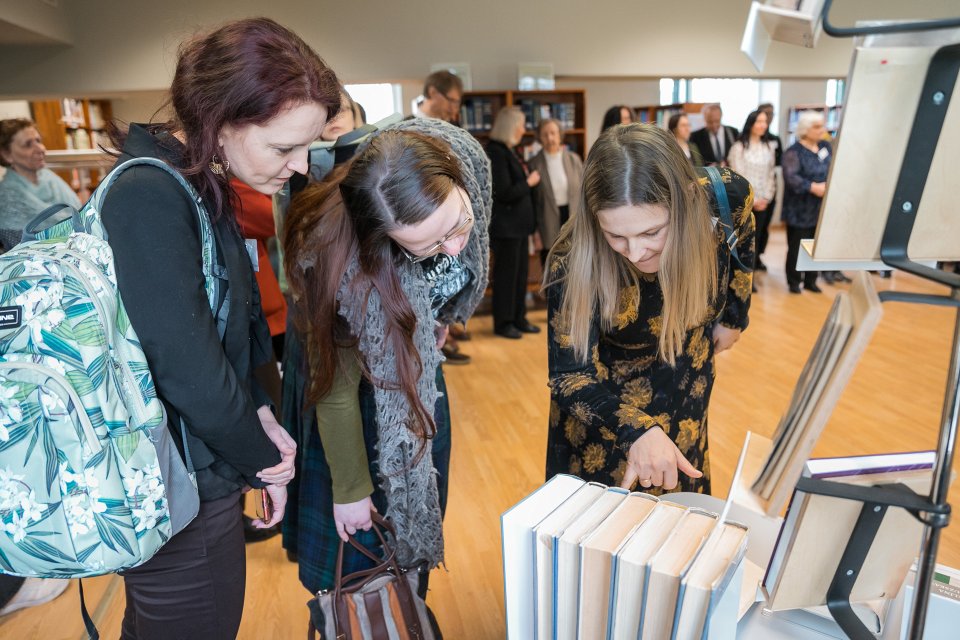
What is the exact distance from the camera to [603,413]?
1246 mm

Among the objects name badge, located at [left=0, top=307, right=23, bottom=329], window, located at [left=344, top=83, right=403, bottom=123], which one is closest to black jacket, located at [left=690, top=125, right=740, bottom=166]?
window, located at [left=344, top=83, right=403, bottom=123]

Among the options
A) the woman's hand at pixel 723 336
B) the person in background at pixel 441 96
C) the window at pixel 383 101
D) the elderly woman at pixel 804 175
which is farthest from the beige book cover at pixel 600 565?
the window at pixel 383 101

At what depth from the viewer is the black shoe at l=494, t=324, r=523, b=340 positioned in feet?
15.9

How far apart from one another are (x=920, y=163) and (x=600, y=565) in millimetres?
497

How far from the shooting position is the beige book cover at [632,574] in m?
0.71

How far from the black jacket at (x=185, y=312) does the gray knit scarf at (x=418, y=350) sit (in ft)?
0.78

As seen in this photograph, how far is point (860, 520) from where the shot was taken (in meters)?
0.77

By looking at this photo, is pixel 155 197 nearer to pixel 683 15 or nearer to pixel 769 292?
pixel 769 292

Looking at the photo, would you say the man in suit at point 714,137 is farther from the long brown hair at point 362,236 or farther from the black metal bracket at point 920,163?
the black metal bracket at point 920,163

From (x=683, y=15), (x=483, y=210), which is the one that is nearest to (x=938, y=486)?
(x=483, y=210)

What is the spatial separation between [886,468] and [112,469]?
941 mm

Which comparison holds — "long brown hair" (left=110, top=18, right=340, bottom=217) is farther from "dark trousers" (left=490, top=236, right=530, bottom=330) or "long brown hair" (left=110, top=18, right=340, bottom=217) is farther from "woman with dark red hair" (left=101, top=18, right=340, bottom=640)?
"dark trousers" (left=490, top=236, right=530, bottom=330)

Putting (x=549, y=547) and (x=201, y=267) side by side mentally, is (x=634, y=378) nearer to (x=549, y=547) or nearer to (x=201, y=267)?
(x=549, y=547)

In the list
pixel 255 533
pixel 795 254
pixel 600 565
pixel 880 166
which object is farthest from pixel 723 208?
pixel 795 254
